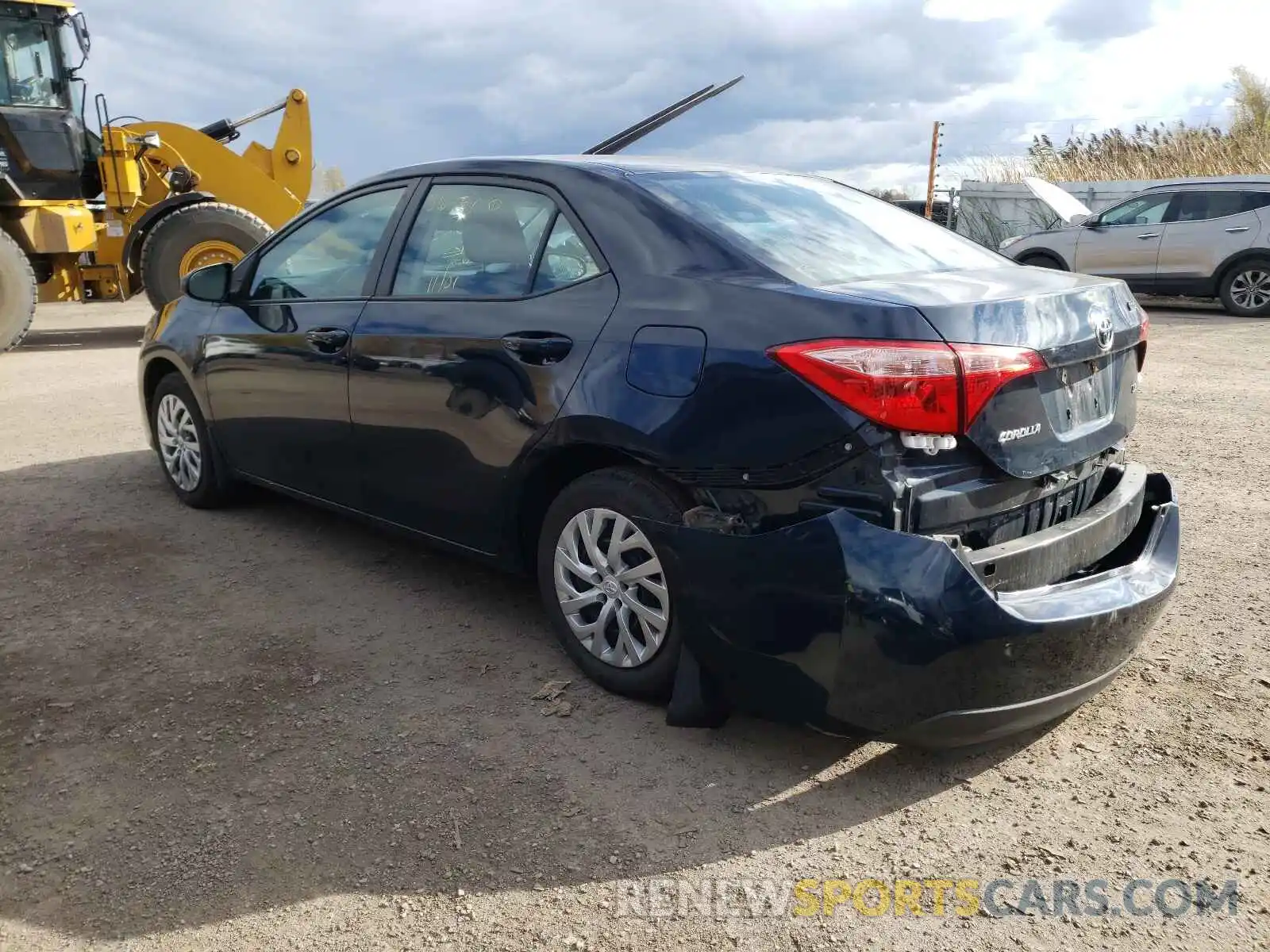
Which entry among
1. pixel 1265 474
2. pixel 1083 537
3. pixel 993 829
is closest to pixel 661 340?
pixel 1083 537

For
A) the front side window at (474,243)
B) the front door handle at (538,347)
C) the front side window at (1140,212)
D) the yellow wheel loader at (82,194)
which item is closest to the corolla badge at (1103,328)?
the front door handle at (538,347)

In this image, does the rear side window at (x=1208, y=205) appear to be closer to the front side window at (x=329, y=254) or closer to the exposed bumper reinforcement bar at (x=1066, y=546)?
the exposed bumper reinforcement bar at (x=1066, y=546)

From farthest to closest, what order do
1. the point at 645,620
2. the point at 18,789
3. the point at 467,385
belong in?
1. the point at 467,385
2. the point at 645,620
3. the point at 18,789

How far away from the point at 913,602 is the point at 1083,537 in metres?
0.69

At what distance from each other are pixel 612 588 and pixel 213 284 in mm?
2675

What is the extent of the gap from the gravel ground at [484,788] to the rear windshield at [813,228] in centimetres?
136

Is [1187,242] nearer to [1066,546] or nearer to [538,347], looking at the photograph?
[1066,546]

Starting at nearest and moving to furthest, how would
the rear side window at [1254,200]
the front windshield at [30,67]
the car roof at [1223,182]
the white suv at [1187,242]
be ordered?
1. the front windshield at [30,67]
2. the rear side window at [1254,200]
3. the white suv at [1187,242]
4. the car roof at [1223,182]

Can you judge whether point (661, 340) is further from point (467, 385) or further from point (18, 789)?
point (18, 789)

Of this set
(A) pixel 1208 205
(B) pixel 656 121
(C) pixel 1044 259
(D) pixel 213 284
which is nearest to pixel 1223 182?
(A) pixel 1208 205

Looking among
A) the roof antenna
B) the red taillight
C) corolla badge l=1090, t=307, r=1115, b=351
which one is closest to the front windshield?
the roof antenna

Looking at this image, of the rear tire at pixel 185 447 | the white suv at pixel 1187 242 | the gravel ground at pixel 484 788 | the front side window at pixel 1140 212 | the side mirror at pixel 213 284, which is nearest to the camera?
the gravel ground at pixel 484 788

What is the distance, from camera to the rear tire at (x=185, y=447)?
496 cm

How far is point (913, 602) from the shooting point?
7.85 feet
